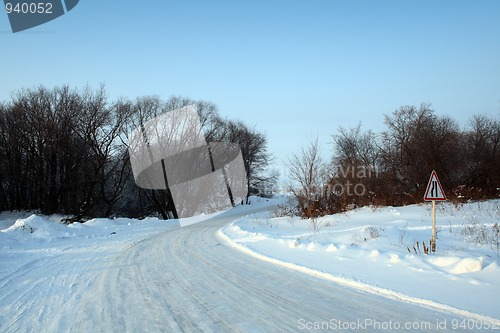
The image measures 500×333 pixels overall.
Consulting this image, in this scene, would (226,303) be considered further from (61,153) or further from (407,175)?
(61,153)

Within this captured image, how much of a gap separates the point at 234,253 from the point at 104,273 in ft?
11.8

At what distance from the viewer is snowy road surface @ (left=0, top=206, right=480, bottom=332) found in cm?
441

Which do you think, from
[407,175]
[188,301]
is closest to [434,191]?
[188,301]

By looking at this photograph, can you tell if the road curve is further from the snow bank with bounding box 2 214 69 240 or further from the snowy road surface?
the snow bank with bounding box 2 214 69 240

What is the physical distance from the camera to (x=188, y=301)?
540 centimetres

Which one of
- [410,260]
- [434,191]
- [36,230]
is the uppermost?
[434,191]

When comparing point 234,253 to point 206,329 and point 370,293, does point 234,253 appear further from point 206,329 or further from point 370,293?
point 206,329

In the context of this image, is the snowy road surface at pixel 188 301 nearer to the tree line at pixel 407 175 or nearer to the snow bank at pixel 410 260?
the snow bank at pixel 410 260

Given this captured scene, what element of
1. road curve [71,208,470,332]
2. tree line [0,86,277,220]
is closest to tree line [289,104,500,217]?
road curve [71,208,470,332]

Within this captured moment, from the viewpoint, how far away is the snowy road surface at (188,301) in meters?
4.41

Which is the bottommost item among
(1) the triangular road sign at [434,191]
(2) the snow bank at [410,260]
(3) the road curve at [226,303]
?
(3) the road curve at [226,303]

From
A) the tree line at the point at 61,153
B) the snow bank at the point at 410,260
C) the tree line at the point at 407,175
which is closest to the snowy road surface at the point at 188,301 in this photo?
the snow bank at the point at 410,260

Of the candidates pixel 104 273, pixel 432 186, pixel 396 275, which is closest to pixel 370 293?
pixel 396 275

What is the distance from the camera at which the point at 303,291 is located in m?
5.77
